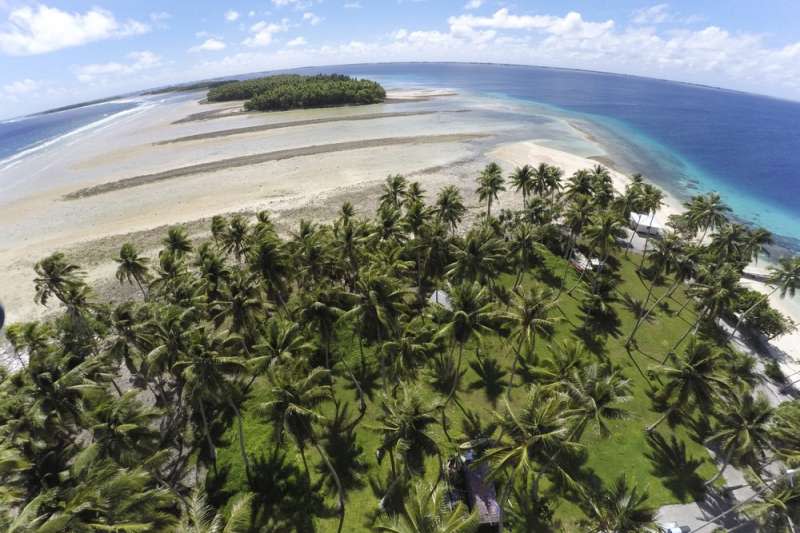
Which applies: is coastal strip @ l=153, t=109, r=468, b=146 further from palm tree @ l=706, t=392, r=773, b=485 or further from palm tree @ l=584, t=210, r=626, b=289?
palm tree @ l=706, t=392, r=773, b=485

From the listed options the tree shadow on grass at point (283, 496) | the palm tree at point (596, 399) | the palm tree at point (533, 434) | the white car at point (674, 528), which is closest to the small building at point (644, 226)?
the white car at point (674, 528)

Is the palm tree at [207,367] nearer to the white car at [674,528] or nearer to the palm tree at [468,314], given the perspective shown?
the palm tree at [468,314]

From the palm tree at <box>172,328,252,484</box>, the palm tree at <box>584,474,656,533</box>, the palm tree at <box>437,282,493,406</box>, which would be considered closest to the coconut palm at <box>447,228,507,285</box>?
the palm tree at <box>437,282,493,406</box>

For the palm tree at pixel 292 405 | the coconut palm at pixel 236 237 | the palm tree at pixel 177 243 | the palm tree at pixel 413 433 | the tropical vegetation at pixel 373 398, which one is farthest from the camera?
the coconut palm at pixel 236 237

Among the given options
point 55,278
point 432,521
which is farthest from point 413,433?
point 55,278

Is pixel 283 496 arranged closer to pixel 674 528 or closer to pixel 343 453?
pixel 343 453
